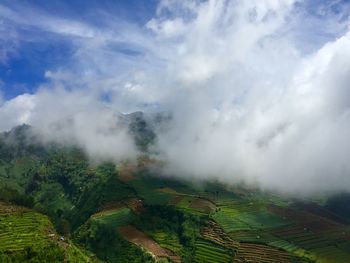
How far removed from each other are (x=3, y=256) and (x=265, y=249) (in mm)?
109807

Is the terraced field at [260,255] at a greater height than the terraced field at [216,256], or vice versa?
the terraced field at [260,255]

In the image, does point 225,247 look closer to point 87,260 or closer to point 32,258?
point 87,260

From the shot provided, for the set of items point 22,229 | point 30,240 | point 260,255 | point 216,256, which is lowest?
point 30,240

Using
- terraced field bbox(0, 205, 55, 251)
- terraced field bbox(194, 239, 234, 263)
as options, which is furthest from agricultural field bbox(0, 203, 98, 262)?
terraced field bbox(194, 239, 234, 263)

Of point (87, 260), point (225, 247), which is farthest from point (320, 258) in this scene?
point (87, 260)

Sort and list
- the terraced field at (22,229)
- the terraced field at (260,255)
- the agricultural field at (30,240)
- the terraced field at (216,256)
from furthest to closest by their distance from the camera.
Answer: the terraced field at (216,256) → the terraced field at (260,255) → the terraced field at (22,229) → the agricultural field at (30,240)

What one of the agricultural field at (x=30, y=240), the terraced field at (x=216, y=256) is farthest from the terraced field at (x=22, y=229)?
the terraced field at (x=216, y=256)

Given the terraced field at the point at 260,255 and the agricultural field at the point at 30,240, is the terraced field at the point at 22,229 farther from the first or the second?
the terraced field at the point at 260,255

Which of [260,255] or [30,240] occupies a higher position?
[260,255]

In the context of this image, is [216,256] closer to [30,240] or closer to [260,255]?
[260,255]

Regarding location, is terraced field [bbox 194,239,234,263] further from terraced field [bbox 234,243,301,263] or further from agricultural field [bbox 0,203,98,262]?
agricultural field [bbox 0,203,98,262]

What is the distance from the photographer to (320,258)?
18350 cm

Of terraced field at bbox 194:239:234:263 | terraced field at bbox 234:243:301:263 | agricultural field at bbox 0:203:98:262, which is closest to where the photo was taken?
agricultural field at bbox 0:203:98:262

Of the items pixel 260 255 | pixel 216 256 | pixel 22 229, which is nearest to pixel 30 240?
pixel 22 229
